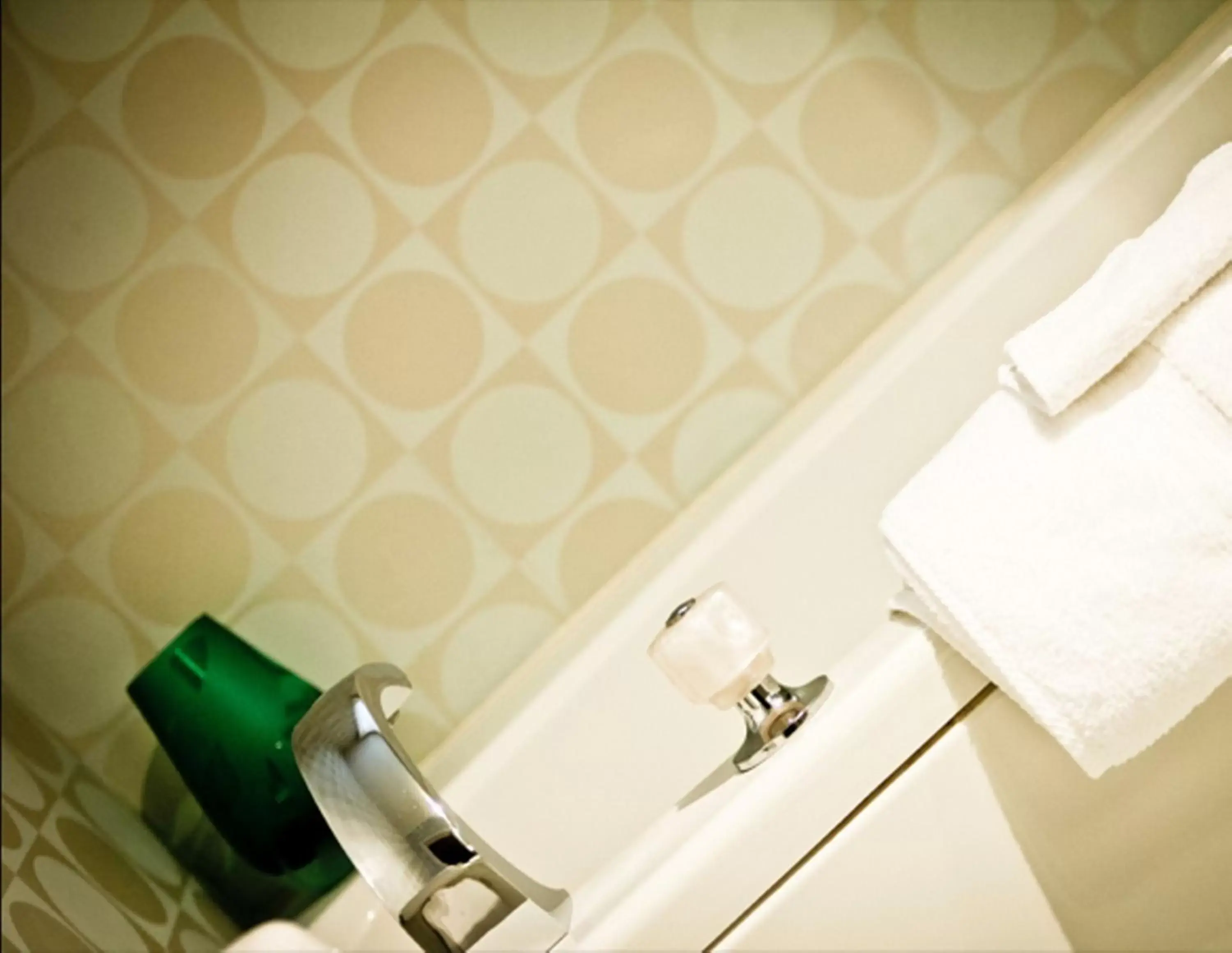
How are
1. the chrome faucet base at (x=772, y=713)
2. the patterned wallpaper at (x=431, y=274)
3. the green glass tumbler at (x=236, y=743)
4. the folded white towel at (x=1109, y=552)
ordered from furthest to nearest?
the patterned wallpaper at (x=431, y=274) → the green glass tumbler at (x=236, y=743) → the chrome faucet base at (x=772, y=713) → the folded white towel at (x=1109, y=552)

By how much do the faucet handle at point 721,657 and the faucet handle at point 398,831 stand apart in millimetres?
171

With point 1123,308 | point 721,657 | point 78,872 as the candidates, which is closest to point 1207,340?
point 1123,308

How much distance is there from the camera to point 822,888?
0.64m

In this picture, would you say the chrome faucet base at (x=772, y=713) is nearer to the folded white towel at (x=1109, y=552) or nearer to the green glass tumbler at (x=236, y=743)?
the folded white towel at (x=1109, y=552)

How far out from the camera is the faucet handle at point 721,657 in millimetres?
648

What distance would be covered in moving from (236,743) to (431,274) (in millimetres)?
497

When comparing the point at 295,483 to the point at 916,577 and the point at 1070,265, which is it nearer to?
the point at 916,577

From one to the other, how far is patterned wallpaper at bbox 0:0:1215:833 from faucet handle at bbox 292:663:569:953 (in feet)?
1.30

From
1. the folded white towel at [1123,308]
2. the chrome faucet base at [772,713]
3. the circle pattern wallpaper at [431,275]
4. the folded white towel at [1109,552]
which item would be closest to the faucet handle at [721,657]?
the chrome faucet base at [772,713]

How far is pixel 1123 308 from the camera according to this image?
591 millimetres

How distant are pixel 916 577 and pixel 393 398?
0.60m

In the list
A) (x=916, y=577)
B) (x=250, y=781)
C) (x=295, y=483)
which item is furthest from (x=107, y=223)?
(x=916, y=577)

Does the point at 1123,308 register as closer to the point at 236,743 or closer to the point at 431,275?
the point at 431,275

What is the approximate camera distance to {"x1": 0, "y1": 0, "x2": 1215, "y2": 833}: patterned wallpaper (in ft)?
3.26
